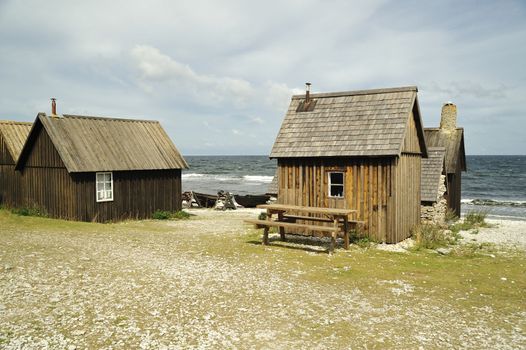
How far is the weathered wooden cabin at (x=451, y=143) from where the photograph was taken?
1142 inches

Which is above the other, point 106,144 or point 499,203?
point 106,144

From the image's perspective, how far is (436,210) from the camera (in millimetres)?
24359

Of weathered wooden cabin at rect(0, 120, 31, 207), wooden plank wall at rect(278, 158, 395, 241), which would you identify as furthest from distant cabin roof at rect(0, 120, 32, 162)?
wooden plank wall at rect(278, 158, 395, 241)

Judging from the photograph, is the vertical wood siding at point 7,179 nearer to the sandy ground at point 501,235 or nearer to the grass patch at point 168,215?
the grass patch at point 168,215

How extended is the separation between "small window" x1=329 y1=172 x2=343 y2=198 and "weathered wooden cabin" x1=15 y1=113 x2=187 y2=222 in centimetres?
1109

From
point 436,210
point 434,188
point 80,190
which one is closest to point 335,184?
point 434,188

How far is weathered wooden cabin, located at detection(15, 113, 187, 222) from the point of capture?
2314 centimetres

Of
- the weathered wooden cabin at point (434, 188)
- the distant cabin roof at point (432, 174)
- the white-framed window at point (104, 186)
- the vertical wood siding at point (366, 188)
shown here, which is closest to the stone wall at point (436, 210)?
the weathered wooden cabin at point (434, 188)

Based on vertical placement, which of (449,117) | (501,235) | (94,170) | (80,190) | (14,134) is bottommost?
(501,235)

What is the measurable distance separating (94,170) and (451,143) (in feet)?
71.7

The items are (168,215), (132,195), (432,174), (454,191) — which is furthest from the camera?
(454,191)

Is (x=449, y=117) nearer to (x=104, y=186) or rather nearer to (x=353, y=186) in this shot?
(x=353, y=186)

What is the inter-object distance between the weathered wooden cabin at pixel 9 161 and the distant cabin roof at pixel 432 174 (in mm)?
22333

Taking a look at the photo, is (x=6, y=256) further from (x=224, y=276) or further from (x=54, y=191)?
(x=54, y=191)
